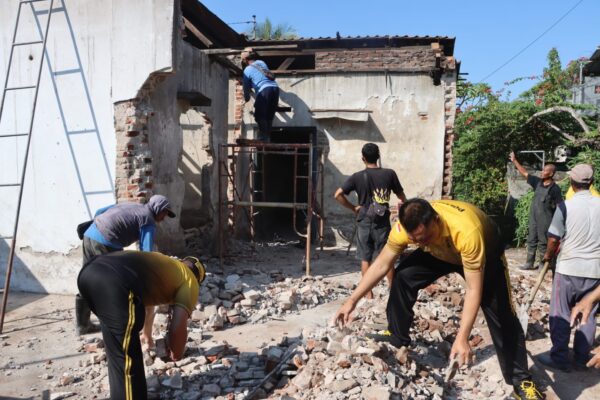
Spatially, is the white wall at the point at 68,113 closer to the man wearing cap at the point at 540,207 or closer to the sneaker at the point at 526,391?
the sneaker at the point at 526,391

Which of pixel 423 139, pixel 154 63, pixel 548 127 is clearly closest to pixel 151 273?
pixel 154 63

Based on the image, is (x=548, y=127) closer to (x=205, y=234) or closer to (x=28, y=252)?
(x=205, y=234)

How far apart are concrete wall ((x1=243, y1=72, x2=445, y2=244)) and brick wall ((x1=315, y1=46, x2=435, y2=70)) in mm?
215

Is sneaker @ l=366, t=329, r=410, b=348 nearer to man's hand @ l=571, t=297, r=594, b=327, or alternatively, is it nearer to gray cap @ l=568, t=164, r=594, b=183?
man's hand @ l=571, t=297, r=594, b=327

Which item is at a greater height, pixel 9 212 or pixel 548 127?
pixel 548 127

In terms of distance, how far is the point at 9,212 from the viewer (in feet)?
20.2

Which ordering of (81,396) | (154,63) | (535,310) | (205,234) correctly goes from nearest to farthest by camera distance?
(81,396)
(535,310)
(154,63)
(205,234)

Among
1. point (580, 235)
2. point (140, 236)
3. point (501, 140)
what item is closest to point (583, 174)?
point (580, 235)

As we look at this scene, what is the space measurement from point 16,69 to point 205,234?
3605 millimetres

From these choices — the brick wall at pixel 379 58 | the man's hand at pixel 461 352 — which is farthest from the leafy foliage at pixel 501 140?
the man's hand at pixel 461 352

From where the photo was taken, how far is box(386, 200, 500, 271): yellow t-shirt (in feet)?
9.31

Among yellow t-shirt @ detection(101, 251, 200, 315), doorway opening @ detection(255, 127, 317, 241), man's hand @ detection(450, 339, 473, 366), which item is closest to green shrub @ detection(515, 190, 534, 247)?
doorway opening @ detection(255, 127, 317, 241)

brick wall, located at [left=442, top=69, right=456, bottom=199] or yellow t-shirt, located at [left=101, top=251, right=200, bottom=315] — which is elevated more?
brick wall, located at [left=442, top=69, right=456, bottom=199]

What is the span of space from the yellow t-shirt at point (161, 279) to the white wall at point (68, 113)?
3185mm
